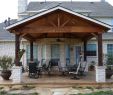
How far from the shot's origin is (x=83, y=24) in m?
15.9

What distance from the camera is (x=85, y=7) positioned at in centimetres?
2838

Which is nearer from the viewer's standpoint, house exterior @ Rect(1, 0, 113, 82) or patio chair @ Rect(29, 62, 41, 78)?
house exterior @ Rect(1, 0, 113, 82)

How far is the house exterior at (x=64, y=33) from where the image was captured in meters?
15.5

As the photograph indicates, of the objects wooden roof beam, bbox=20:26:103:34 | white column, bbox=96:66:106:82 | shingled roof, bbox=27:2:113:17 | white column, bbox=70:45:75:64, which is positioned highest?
shingled roof, bbox=27:2:113:17

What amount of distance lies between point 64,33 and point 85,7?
8.67 m

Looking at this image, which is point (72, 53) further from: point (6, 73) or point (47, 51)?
point (6, 73)

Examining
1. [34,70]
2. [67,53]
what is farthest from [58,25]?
[67,53]

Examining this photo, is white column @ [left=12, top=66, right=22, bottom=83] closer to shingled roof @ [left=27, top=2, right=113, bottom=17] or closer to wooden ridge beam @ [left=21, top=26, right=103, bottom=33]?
wooden ridge beam @ [left=21, top=26, right=103, bottom=33]

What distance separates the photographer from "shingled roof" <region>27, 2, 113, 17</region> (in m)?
26.7

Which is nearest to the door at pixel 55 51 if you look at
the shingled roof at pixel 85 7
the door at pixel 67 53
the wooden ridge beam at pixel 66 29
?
the door at pixel 67 53

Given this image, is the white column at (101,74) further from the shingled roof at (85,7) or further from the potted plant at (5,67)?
the shingled roof at (85,7)

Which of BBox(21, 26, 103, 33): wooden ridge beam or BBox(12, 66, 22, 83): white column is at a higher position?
BBox(21, 26, 103, 33): wooden ridge beam

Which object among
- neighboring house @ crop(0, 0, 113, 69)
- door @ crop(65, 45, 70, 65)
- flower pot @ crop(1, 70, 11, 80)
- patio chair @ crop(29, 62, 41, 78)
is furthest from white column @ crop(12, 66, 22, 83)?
door @ crop(65, 45, 70, 65)

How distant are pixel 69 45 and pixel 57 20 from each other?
756cm
